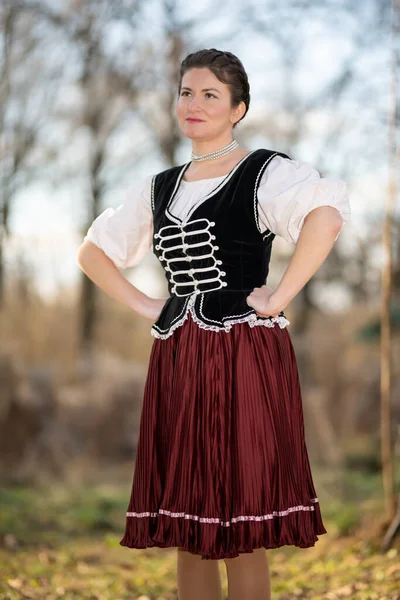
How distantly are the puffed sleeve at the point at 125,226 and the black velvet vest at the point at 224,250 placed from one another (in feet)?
0.66

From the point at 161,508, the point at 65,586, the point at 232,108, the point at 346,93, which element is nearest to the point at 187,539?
the point at 161,508

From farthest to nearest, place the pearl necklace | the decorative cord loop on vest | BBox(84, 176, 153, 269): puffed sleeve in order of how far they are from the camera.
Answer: BBox(84, 176, 153, 269): puffed sleeve < the pearl necklace < the decorative cord loop on vest

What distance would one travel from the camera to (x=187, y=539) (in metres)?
2.07

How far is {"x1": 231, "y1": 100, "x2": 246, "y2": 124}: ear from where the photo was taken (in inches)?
90.4

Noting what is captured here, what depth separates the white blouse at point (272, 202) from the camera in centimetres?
208

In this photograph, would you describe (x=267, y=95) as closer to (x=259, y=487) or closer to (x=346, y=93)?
(x=346, y=93)

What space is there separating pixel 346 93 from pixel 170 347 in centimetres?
362

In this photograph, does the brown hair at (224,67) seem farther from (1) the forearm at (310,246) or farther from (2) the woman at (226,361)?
(1) the forearm at (310,246)

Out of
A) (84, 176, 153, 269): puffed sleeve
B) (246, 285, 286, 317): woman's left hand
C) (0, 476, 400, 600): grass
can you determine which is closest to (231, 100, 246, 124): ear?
(84, 176, 153, 269): puffed sleeve

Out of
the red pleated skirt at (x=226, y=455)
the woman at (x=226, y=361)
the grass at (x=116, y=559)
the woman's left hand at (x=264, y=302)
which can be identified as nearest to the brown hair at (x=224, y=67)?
the woman at (x=226, y=361)

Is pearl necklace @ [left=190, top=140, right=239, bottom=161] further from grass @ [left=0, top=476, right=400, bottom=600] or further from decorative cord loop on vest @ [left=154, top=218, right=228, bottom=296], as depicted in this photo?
grass @ [left=0, top=476, right=400, bottom=600]

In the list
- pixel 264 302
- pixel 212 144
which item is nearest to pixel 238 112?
pixel 212 144

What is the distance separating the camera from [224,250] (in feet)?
7.09

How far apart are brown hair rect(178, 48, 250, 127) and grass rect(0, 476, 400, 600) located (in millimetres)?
1953
